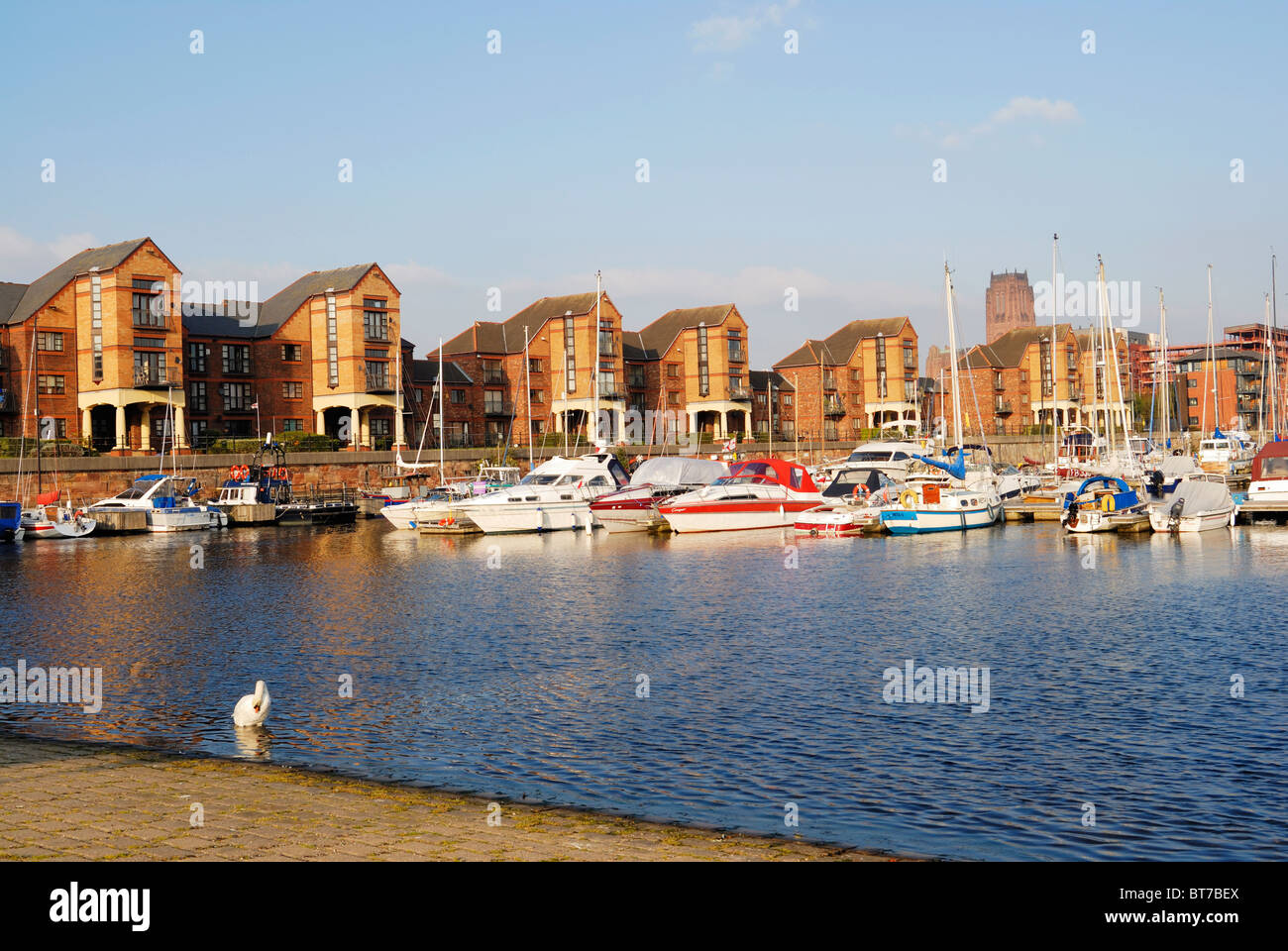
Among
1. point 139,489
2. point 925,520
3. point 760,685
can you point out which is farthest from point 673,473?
point 760,685

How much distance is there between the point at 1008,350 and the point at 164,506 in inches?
4346

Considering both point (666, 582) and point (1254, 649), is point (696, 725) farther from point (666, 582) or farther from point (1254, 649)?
point (666, 582)


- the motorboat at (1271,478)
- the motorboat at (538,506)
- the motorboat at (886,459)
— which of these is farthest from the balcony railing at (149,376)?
the motorboat at (1271,478)

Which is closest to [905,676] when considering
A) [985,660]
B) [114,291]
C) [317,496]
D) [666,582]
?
[985,660]

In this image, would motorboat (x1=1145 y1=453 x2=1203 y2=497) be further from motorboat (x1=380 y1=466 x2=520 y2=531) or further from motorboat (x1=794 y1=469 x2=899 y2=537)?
motorboat (x1=380 y1=466 x2=520 y2=531)

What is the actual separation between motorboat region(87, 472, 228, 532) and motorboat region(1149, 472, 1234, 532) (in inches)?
1914

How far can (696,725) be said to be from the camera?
1612 cm

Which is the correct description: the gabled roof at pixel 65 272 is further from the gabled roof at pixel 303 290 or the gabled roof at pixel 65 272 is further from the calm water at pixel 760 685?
the calm water at pixel 760 685

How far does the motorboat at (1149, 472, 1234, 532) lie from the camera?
4650 cm

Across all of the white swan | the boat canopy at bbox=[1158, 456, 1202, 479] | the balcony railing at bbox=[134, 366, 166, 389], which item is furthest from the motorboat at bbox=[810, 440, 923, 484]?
the white swan

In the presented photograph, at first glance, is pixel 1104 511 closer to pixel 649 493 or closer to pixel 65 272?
pixel 649 493

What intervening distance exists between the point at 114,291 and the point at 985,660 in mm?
71791

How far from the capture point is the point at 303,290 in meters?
93.8

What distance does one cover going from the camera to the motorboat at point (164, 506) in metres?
62.7
